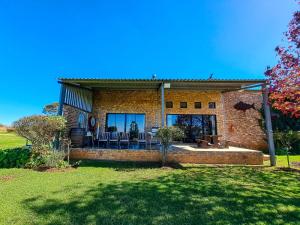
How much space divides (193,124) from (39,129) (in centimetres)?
946

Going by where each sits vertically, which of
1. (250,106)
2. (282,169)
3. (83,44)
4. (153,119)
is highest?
(83,44)

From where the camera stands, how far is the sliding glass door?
41.7 feet

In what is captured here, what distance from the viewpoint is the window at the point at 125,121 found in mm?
12602

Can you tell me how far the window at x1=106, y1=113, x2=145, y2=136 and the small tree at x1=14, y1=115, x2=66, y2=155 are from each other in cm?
565

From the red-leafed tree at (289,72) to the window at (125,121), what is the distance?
8385mm

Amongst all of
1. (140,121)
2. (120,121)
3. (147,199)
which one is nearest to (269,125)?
(147,199)

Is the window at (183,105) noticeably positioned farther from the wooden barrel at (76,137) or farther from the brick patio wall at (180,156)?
the wooden barrel at (76,137)

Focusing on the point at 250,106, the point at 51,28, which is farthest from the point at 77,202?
the point at 51,28

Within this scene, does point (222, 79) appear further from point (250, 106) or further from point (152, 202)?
point (152, 202)

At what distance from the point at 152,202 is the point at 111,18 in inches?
442

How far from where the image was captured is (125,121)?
12.6 m

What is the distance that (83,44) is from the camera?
50.5ft

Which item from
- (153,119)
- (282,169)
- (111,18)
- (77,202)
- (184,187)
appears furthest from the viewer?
(153,119)

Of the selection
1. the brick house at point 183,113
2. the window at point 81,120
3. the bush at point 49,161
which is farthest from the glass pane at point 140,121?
the bush at point 49,161
